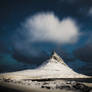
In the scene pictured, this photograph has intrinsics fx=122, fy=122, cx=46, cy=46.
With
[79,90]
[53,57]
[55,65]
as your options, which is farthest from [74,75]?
[79,90]

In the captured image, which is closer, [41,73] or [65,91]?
[65,91]

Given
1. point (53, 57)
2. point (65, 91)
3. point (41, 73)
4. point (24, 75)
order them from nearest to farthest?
1. point (65, 91)
2. point (24, 75)
3. point (41, 73)
4. point (53, 57)

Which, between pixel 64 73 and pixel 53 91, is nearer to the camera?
pixel 53 91

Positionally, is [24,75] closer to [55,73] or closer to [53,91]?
[55,73]

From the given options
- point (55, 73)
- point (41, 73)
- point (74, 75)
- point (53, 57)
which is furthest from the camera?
point (53, 57)

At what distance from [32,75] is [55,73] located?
553 inches

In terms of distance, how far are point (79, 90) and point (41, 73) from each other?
51.4 meters

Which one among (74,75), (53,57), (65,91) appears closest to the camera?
(65,91)

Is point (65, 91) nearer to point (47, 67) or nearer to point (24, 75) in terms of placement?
point (24, 75)

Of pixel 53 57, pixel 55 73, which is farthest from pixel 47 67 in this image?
pixel 53 57

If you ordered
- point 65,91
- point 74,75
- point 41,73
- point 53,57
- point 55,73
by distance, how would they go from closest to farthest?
1. point 65,91
2. point 41,73
3. point 55,73
4. point 74,75
5. point 53,57

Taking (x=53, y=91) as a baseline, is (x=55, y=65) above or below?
above

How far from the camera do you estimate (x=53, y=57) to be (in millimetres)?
85562

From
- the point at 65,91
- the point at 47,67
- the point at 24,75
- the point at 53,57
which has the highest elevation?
the point at 53,57
